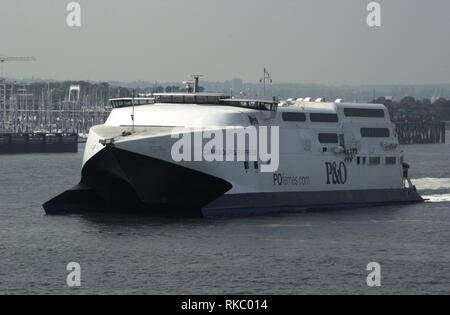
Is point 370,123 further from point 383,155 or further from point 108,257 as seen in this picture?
point 108,257

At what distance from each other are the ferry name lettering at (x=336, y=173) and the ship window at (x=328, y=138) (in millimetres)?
1343

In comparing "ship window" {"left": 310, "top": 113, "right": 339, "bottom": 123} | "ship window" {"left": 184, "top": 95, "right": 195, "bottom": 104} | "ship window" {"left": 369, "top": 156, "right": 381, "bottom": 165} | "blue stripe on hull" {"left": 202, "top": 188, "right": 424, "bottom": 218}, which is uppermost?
"ship window" {"left": 184, "top": 95, "right": 195, "bottom": 104}

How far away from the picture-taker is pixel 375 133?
75.7 metres

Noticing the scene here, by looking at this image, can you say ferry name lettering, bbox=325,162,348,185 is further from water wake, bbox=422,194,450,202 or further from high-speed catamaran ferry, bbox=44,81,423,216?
water wake, bbox=422,194,450,202

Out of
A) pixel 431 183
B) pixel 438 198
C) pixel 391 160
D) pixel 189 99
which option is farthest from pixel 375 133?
pixel 431 183

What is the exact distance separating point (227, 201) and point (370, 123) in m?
15.8

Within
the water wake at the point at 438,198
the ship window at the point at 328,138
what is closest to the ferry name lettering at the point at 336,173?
the ship window at the point at 328,138

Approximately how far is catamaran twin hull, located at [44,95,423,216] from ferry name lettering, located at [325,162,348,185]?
0.19 feet

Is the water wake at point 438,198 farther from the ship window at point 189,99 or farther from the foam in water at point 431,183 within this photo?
the ship window at point 189,99

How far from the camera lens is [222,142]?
63.2 m

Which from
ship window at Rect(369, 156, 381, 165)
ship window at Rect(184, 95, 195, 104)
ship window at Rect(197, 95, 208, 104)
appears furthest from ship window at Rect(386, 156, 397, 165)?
ship window at Rect(184, 95, 195, 104)

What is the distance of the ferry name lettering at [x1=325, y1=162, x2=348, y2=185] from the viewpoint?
71.0 meters
